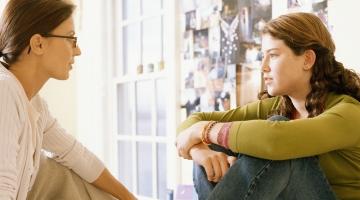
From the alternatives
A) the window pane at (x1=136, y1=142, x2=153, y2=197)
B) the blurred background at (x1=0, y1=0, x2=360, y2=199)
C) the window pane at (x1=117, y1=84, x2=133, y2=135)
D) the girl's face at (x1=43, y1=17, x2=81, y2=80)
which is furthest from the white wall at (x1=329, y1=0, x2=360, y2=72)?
the window pane at (x1=117, y1=84, x2=133, y2=135)

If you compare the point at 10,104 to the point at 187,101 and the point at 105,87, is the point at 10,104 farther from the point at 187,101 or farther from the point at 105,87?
the point at 105,87

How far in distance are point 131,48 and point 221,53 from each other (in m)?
1.05

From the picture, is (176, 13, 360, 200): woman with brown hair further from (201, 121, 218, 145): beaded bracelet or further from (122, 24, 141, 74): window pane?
(122, 24, 141, 74): window pane

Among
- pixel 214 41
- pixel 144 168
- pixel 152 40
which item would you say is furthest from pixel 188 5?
pixel 144 168

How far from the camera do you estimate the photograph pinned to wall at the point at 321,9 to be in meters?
1.62

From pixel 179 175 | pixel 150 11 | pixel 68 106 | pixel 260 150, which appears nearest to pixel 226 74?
pixel 179 175

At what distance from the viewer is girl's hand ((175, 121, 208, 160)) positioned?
4.08 feet

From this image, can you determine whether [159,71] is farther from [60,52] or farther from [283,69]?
[283,69]

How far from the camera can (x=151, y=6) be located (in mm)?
2885

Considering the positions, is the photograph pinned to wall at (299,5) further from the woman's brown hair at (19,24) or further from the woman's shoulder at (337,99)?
the woman's brown hair at (19,24)

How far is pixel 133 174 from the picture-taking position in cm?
304

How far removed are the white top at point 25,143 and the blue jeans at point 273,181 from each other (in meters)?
0.50

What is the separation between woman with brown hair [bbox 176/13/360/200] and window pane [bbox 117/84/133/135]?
173 centimetres

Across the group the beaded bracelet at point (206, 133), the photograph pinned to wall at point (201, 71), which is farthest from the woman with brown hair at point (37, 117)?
the photograph pinned to wall at point (201, 71)
